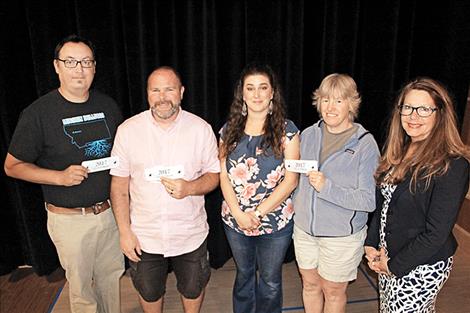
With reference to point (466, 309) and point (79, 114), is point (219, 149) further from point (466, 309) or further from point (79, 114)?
point (466, 309)

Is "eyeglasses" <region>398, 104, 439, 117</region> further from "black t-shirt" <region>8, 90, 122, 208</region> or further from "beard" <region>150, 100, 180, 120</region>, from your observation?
"black t-shirt" <region>8, 90, 122, 208</region>

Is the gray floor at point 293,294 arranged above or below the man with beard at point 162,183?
below

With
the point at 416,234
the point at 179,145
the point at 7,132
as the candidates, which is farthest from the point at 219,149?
the point at 7,132

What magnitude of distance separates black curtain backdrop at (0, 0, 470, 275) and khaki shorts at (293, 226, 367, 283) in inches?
52.0

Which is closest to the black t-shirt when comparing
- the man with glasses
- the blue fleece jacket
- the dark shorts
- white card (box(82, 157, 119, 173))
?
the man with glasses

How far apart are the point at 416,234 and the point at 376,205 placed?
0.27 m

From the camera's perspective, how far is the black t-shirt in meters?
2.19

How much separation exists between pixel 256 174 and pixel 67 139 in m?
1.05

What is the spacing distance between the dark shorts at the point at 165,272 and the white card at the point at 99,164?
1.73 ft

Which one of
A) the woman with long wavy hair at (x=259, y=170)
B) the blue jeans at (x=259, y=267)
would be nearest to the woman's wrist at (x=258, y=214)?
the woman with long wavy hair at (x=259, y=170)

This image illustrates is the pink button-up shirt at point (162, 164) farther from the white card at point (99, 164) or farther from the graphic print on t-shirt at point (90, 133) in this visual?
the graphic print on t-shirt at point (90, 133)

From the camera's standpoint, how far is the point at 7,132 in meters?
3.13

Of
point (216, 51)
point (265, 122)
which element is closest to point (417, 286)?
point (265, 122)

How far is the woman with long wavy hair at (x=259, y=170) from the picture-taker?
7.34ft
